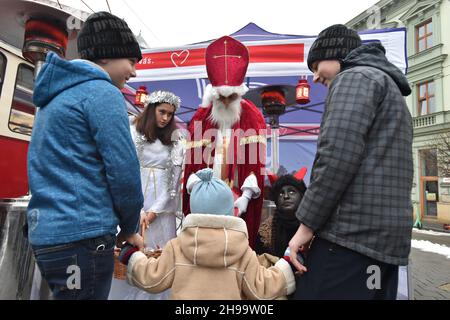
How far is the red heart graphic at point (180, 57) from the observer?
4168mm

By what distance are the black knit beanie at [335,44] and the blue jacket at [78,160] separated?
999 mm

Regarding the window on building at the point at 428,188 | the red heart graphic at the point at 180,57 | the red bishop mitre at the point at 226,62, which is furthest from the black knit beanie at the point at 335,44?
the window on building at the point at 428,188

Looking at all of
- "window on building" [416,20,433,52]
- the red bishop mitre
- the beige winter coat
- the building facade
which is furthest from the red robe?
"window on building" [416,20,433,52]

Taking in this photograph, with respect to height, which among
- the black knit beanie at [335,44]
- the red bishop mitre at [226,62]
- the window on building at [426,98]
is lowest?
the black knit beanie at [335,44]

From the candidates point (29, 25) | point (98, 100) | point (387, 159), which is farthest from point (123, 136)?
point (29, 25)

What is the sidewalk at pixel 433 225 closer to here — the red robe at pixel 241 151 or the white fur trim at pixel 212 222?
the red robe at pixel 241 151

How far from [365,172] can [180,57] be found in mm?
3484

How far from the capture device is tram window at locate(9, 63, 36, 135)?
329 cm

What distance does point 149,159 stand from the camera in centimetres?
266

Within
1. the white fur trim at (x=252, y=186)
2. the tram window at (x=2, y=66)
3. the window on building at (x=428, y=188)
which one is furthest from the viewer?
the window on building at (x=428, y=188)

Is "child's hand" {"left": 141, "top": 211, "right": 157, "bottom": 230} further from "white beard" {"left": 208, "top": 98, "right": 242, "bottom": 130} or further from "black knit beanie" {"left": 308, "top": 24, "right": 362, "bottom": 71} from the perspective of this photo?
"black knit beanie" {"left": 308, "top": 24, "right": 362, "bottom": 71}

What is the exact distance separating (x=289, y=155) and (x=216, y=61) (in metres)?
4.97

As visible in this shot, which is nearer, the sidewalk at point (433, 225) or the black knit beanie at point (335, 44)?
the black knit beanie at point (335, 44)

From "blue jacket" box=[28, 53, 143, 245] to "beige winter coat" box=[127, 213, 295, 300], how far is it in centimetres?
35
